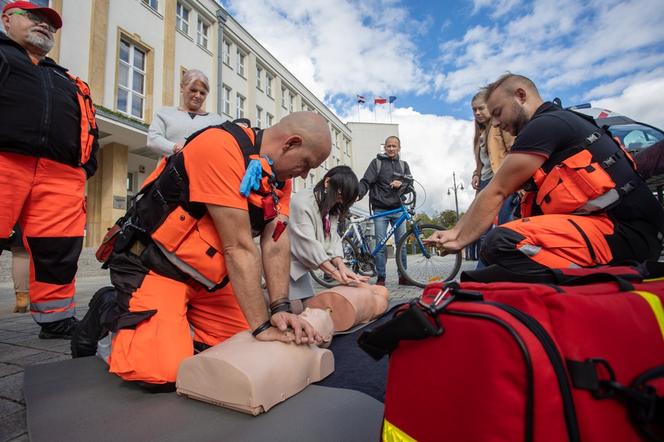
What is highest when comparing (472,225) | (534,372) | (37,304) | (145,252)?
(472,225)

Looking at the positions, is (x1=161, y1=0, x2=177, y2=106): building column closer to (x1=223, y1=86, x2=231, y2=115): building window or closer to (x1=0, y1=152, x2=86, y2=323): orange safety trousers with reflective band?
(x1=223, y1=86, x2=231, y2=115): building window

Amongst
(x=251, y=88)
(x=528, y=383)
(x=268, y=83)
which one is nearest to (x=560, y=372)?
(x=528, y=383)

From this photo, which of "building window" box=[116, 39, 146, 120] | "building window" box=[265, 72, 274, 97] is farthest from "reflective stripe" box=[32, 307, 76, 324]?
"building window" box=[265, 72, 274, 97]

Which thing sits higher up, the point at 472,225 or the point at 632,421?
the point at 472,225

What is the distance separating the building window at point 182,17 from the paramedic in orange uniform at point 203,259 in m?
16.1

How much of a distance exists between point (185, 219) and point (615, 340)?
153cm

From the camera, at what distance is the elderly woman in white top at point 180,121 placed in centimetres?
302

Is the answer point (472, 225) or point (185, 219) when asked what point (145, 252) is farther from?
point (472, 225)

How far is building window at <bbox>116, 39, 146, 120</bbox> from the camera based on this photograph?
11.9 m

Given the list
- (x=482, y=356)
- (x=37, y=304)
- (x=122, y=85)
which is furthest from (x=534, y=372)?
(x=122, y=85)

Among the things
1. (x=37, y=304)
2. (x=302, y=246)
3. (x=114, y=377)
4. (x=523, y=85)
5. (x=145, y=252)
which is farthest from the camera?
(x=302, y=246)

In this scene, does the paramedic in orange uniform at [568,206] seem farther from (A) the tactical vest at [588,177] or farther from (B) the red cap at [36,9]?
(B) the red cap at [36,9]

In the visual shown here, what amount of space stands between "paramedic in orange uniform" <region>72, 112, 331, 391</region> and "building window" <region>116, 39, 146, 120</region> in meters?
12.0

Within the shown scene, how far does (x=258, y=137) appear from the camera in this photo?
179 cm
